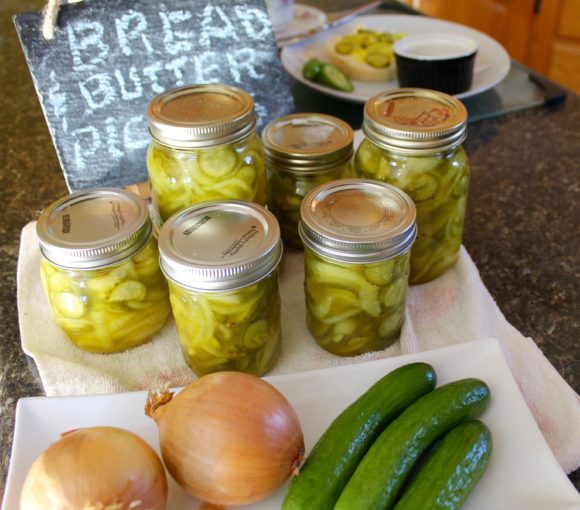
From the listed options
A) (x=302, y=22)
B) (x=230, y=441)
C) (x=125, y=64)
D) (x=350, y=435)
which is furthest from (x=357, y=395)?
(x=302, y=22)

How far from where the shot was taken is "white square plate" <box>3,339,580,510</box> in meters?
0.62

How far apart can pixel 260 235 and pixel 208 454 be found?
0.26 m

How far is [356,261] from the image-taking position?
2.39 ft

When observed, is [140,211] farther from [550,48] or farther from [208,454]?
[550,48]

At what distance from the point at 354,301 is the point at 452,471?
0.77 feet

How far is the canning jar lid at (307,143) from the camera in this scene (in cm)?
91

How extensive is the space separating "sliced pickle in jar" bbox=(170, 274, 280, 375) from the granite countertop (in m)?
0.23

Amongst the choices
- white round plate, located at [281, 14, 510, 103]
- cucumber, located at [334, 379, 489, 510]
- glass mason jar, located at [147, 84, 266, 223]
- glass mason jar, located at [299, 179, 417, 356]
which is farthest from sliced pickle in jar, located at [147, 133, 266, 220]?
white round plate, located at [281, 14, 510, 103]

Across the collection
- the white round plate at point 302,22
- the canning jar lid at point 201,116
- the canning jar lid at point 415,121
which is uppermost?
the canning jar lid at point 201,116

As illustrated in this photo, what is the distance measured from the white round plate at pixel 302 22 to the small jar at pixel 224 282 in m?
0.89

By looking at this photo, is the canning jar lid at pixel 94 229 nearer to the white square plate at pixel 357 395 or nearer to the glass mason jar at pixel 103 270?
the glass mason jar at pixel 103 270

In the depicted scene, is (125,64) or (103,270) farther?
(125,64)

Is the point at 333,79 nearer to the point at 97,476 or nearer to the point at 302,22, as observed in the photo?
the point at 302,22

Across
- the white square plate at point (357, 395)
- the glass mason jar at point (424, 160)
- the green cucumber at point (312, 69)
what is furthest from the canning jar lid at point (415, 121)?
the green cucumber at point (312, 69)
